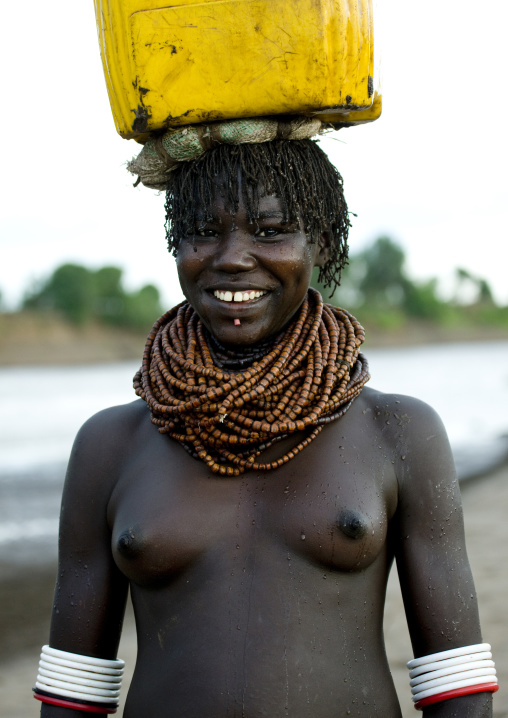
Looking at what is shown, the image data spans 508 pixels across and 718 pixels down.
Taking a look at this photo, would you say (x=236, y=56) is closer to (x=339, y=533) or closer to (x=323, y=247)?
(x=323, y=247)

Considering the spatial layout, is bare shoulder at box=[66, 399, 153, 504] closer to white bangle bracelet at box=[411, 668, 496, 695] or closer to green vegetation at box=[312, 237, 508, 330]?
white bangle bracelet at box=[411, 668, 496, 695]

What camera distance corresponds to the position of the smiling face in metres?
1.92

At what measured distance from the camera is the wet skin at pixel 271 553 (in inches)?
72.6

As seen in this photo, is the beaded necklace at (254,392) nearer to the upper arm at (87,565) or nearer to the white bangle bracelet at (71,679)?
the upper arm at (87,565)

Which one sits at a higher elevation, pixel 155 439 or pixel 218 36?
pixel 218 36

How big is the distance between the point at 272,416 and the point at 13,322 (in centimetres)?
4152

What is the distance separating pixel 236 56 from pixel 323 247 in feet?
1.77

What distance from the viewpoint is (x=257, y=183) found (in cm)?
192

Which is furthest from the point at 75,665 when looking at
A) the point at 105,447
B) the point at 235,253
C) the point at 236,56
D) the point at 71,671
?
the point at 236,56

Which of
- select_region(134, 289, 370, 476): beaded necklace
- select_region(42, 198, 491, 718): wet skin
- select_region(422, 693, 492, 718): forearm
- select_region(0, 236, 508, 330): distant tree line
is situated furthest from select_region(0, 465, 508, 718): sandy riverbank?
select_region(0, 236, 508, 330): distant tree line

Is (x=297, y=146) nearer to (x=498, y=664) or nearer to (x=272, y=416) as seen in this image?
(x=272, y=416)

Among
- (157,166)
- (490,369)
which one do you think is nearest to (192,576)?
(157,166)

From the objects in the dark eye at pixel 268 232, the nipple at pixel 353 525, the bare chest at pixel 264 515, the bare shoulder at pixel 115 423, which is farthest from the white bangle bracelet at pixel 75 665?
the dark eye at pixel 268 232

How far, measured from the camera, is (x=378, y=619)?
6.38 feet
